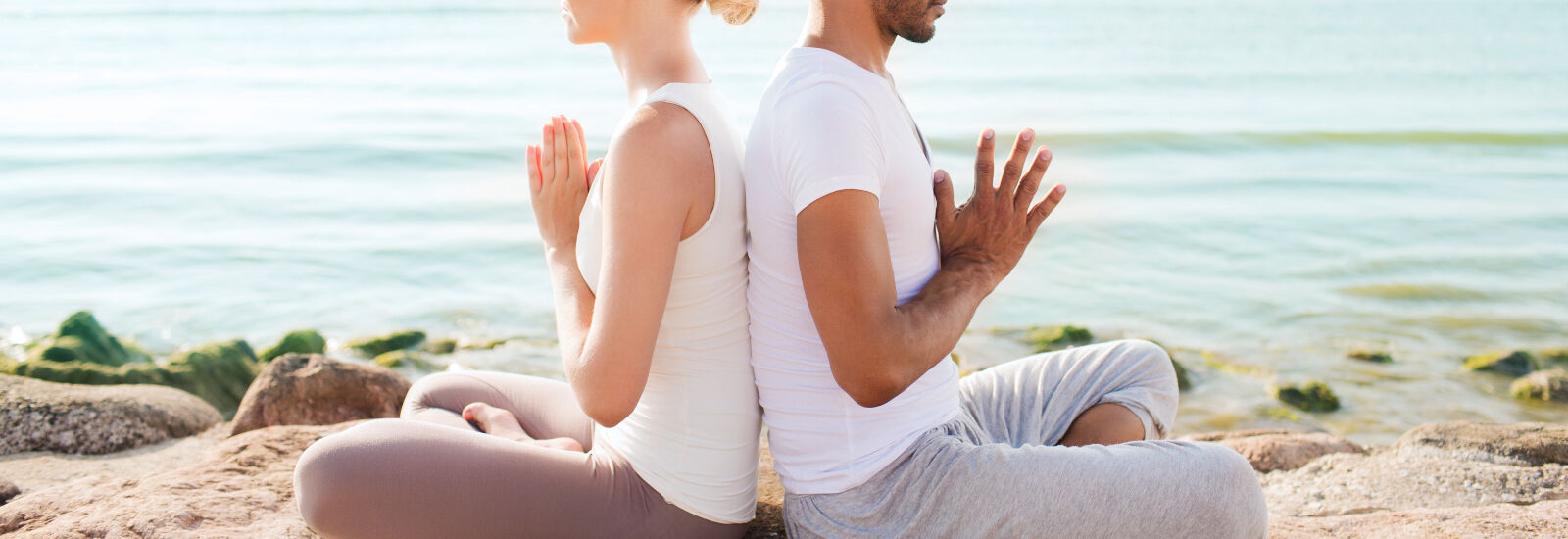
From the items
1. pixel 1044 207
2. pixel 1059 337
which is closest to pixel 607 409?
pixel 1044 207

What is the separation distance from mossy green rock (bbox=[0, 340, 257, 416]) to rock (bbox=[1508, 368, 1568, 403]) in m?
7.28

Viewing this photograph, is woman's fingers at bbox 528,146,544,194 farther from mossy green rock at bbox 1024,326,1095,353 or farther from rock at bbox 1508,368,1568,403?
rock at bbox 1508,368,1568,403

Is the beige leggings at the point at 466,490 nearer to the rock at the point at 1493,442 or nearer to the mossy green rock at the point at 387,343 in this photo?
the rock at the point at 1493,442

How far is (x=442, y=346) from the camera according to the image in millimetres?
7418

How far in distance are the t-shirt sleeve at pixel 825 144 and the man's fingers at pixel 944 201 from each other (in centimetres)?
27

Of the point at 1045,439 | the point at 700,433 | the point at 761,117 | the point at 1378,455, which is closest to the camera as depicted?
the point at 761,117

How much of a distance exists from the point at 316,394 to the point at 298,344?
8.94 ft

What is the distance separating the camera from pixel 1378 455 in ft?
14.2

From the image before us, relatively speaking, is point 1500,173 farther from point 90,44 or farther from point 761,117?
point 90,44

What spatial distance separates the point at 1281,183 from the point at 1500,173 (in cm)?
336

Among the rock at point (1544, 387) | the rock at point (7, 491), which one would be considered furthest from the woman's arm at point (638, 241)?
the rock at point (1544, 387)

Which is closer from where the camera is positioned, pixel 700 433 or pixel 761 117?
pixel 761 117

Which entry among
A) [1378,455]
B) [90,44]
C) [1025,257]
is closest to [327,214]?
[1025,257]

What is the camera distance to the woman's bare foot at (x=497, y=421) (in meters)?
2.97
